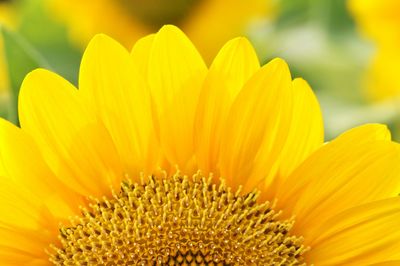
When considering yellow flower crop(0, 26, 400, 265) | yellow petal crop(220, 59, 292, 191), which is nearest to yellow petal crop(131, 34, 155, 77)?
yellow flower crop(0, 26, 400, 265)

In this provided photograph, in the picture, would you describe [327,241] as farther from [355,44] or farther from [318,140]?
[355,44]

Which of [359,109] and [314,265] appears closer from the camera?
[314,265]

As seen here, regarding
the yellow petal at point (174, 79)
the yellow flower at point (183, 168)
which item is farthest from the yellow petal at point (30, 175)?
the yellow petal at point (174, 79)

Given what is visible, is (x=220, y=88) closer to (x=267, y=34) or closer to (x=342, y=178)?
(x=342, y=178)

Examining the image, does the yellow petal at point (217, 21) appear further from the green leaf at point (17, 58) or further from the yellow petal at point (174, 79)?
the yellow petal at point (174, 79)

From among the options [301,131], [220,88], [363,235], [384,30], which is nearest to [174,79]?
[220,88]

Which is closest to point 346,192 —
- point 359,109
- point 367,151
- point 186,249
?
point 367,151

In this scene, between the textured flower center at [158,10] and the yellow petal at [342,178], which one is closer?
the yellow petal at [342,178]
